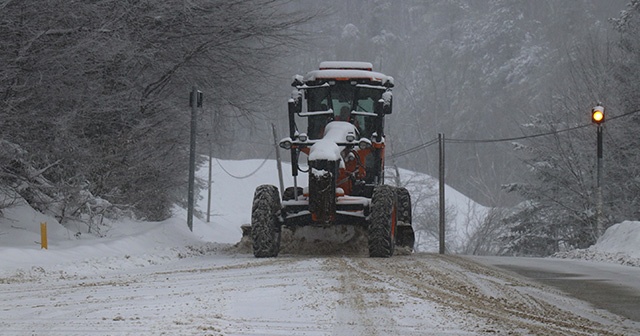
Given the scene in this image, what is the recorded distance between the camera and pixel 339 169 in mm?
16531

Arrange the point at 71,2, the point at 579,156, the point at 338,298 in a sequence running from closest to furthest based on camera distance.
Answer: the point at 338,298 → the point at 71,2 → the point at 579,156

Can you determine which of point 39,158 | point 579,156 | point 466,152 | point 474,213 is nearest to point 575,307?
point 39,158

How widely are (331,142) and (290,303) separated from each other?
7171 mm

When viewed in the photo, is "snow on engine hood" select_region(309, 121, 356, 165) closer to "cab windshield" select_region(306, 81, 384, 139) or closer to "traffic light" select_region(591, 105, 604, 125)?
"cab windshield" select_region(306, 81, 384, 139)

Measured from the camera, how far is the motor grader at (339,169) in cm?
1547

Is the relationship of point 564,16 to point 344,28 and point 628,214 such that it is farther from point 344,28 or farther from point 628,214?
point 628,214

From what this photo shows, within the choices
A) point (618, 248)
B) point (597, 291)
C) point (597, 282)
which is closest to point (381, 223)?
point (597, 282)

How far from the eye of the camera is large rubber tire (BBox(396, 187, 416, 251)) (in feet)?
59.5

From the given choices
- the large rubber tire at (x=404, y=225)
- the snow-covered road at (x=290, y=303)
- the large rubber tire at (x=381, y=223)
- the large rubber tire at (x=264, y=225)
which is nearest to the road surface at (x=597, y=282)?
the snow-covered road at (x=290, y=303)

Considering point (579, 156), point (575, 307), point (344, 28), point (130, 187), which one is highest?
point (344, 28)

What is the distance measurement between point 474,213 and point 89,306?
6365 cm

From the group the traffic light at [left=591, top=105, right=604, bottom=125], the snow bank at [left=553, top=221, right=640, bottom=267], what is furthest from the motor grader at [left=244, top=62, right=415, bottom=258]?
the traffic light at [left=591, top=105, right=604, bottom=125]

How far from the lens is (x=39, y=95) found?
632 inches

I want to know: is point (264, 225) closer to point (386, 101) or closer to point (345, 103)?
point (345, 103)
